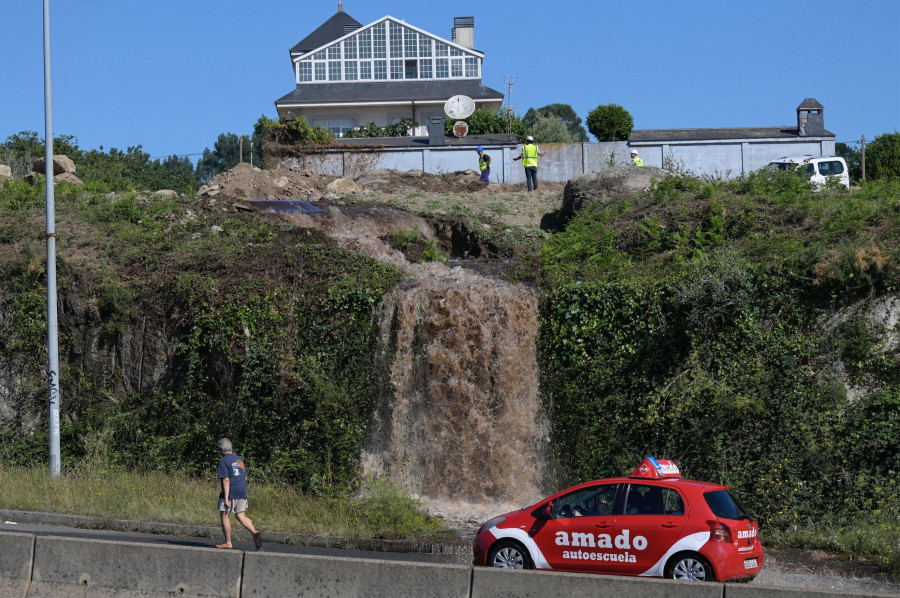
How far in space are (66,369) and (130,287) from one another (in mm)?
2275

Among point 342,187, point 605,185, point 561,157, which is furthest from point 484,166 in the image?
point 605,185

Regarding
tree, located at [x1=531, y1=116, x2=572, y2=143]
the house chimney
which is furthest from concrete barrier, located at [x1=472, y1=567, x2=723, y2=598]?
the house chimney

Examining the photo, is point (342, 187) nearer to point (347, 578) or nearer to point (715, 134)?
point (715, 134)

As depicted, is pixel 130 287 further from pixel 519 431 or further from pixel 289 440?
pixel 519 431

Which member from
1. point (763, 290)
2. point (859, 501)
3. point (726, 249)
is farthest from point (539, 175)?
point (859, 501)

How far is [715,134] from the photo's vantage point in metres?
38.3

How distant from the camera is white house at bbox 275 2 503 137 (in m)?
55.5

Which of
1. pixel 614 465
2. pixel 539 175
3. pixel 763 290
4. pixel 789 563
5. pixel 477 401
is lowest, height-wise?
pixel 789 563

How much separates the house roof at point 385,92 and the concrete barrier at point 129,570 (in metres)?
46.5

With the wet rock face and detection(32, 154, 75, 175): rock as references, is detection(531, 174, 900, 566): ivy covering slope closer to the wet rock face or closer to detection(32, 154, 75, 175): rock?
the wet rock face

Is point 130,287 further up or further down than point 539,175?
further down

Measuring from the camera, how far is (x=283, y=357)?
19.8 meters

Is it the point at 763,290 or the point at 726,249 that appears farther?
the point at 726,249

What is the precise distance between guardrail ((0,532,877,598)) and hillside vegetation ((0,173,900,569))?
275 inches
